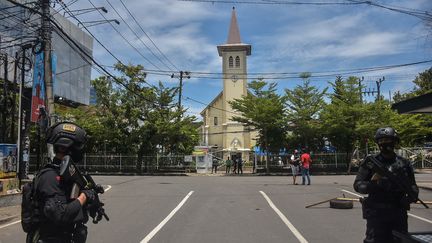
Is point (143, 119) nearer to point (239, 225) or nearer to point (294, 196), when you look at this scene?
point (294, 196)

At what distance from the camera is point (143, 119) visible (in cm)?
3822

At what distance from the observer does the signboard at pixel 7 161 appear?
51.6ft

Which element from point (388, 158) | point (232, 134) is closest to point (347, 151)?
point (232, 134)

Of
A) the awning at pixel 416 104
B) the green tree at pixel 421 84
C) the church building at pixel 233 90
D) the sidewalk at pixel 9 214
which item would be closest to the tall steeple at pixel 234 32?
the church building at pixel 233 90

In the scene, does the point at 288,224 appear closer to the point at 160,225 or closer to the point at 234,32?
the point at 160,225

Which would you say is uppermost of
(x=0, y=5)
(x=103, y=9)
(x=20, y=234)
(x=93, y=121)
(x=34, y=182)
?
(x=0, y=5)

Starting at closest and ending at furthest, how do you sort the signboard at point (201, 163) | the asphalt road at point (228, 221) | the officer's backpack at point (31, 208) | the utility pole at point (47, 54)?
the officer's backpack at point (31, 208) → the asphalt road at point (228, 221) → the utility pole at point (47, 54) → the signboard at point (201, 163)

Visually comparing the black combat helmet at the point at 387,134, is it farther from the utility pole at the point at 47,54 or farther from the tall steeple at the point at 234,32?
the tall steeple at the point at 234,32

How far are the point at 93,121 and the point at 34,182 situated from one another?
36.8 m

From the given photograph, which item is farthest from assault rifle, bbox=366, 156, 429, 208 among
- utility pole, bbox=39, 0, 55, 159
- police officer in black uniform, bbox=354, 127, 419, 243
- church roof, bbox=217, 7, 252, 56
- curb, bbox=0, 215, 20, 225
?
church roof, bbox=217, 7, 252, 56

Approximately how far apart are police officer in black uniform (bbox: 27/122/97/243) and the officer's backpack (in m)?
0.03

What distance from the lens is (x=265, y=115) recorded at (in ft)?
121

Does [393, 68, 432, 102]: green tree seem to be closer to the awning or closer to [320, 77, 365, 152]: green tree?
[320, 77, 365, 152]: green tree

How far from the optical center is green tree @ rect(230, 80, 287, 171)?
36938mm
